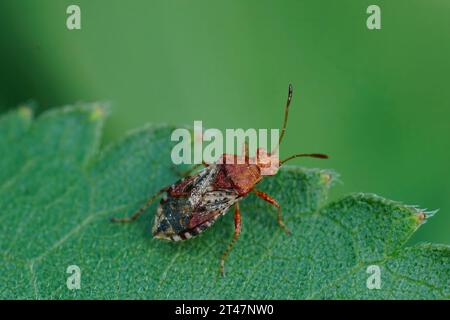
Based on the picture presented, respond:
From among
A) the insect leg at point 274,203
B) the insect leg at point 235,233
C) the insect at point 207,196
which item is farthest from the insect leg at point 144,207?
the insect leg at point 274,203

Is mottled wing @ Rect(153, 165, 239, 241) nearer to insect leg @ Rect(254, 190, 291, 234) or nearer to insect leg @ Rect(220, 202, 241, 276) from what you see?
insect leg @ Rect(220, 202, 241, 276)

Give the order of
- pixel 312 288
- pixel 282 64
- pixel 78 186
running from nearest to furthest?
1. pixel 312 288
2. pixel 78 186
3. pixel 282 64

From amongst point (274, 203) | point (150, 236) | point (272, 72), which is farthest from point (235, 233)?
point (272, 72)

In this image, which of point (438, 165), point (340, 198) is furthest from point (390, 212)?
point (438, 165)

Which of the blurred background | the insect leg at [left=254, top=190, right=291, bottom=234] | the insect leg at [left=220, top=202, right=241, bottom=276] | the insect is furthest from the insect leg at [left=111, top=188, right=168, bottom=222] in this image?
the blurred background
